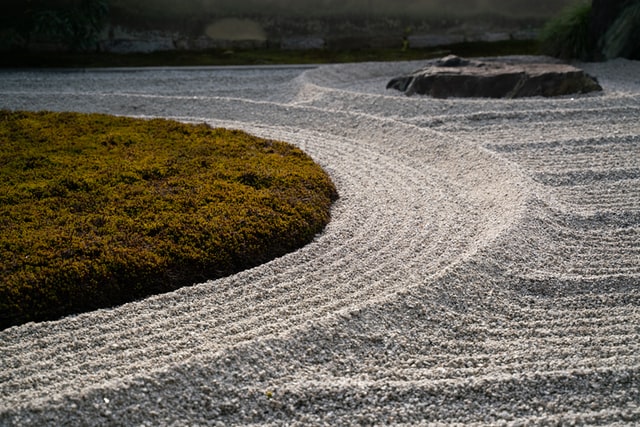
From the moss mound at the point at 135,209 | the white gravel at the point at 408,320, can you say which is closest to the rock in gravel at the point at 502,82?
the white gravel at the point at 408,320

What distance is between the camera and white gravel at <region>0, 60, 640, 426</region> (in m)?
2.94

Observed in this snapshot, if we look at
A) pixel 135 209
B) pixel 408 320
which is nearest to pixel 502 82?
pixel 135 209

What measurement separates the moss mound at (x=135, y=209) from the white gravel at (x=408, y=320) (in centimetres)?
17

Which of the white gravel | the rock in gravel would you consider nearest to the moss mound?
the white gravel

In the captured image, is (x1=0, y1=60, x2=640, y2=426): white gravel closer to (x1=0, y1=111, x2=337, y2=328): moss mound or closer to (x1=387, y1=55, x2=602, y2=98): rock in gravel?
(x1=0, y1=111, x2=337, y2=328): moss mound

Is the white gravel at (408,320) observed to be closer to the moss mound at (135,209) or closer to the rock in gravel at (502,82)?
the moss mound at (135,209)

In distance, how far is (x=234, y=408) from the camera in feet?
9.52

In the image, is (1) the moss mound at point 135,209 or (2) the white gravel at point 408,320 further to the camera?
(1) the moss mound at point 135,209

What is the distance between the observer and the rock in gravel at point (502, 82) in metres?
7.84

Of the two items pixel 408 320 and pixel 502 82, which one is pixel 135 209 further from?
pixel 502 82

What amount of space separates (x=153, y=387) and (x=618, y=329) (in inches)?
88.5

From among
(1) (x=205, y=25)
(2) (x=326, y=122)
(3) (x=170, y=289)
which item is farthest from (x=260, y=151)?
(1) (x=205, y=25)

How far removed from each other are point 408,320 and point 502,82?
502 cm

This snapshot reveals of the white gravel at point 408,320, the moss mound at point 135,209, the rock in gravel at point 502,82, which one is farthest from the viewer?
the rock in gravel at point 502,82
